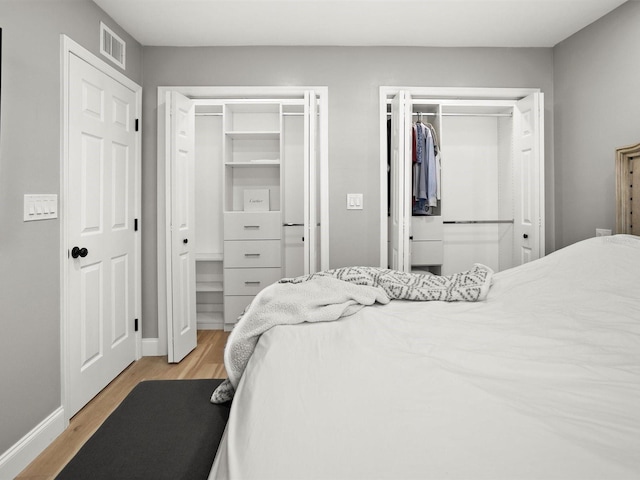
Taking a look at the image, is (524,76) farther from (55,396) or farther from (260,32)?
(55,396)

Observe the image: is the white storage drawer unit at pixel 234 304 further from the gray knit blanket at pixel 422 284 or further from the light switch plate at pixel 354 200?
the gray knit blanket at pixel 422 284

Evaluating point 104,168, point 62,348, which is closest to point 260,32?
point 104,168

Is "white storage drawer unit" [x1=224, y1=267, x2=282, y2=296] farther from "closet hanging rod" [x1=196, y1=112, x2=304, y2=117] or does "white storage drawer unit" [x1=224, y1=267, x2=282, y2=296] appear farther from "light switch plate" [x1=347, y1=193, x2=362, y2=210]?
"closet hanging rod" [x1=196, y1=112, x2=304, y2=117]

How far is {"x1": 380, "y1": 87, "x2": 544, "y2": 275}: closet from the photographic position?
3.21 m

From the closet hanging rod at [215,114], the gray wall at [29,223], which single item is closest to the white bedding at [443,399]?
the gray wall at [29,223]

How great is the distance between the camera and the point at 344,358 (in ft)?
3.75

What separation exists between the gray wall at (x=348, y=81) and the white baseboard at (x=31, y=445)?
1222mm

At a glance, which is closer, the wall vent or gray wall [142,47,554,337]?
the wall vent

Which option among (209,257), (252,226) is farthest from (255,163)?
(209,257)

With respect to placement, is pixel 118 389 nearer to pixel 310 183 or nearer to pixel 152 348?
pixel 152 348

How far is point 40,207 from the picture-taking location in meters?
2.05

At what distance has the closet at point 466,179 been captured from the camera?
10.5 ft

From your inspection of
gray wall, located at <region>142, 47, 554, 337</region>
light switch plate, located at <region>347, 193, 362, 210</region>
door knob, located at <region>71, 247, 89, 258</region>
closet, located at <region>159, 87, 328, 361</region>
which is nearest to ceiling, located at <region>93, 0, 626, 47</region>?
gray wall, located at <region>142, 47, 554, 337</region>

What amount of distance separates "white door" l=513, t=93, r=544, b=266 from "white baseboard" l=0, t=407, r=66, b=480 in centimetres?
340
